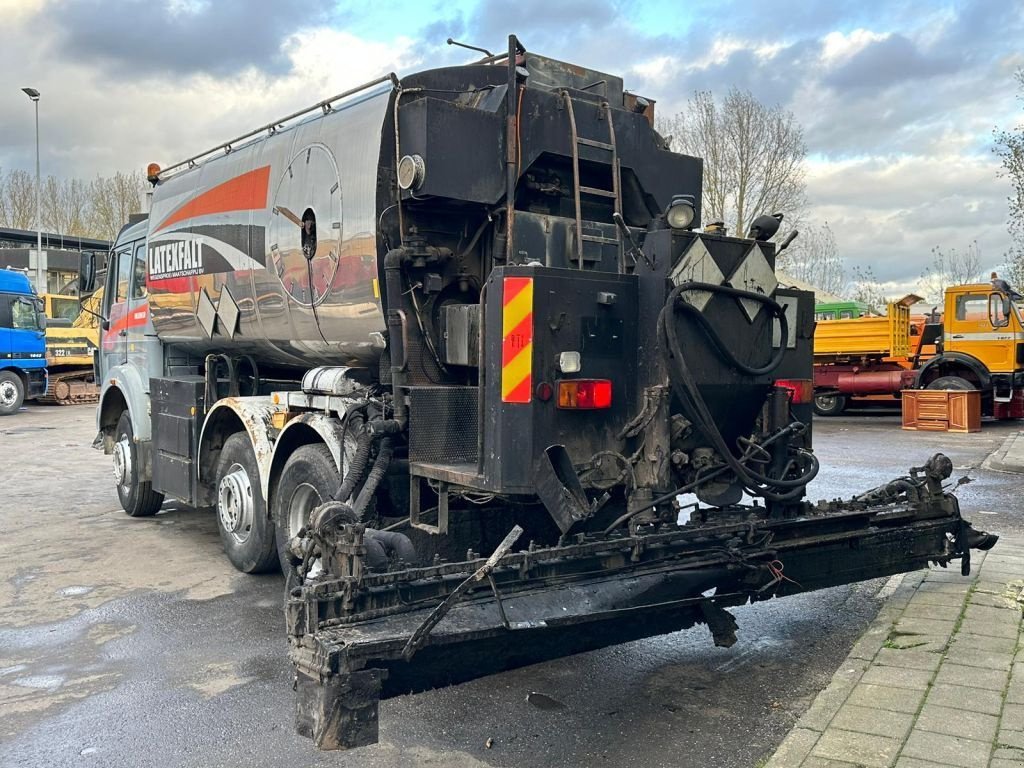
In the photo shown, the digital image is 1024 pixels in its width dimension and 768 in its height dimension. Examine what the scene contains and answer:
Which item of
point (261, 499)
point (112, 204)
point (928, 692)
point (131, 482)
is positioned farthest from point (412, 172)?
point (112, 204)

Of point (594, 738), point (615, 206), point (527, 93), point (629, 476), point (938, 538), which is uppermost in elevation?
point (527, 93)

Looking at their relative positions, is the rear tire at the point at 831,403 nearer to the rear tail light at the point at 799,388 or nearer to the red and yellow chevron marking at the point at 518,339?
the rear tail light at the point at 799,388

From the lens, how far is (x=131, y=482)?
902cm

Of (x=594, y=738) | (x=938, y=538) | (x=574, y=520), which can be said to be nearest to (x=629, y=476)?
(x=574, y=520)

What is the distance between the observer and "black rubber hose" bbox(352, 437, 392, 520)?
4.88 m

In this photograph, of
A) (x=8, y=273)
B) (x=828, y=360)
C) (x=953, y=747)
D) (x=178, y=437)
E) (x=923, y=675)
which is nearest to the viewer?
(x=953, y=747)

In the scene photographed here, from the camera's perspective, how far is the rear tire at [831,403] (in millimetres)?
22016

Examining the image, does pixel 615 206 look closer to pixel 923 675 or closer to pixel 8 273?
pixel 923 675

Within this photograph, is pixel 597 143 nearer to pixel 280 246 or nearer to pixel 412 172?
pixel 412 172

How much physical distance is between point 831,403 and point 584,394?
19424 millimetres

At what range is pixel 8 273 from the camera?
930 inches

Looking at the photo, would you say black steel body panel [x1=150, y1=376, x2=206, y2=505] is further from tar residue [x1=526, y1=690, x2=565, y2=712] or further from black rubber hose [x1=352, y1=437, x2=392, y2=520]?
tar residue [x1=526, y1=690, x2=565, y2=712]

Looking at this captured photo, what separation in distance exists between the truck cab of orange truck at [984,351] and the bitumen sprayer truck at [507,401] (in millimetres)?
15322

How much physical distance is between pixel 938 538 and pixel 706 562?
188 cm
